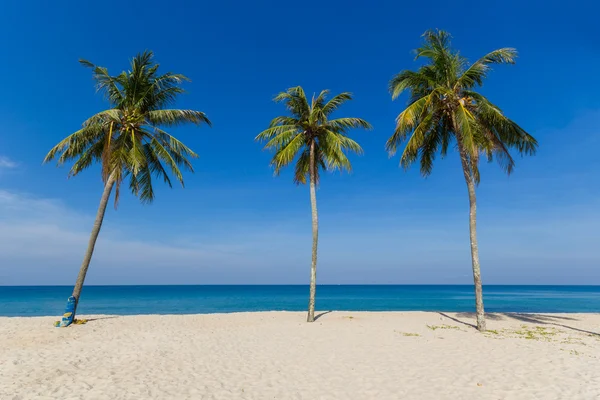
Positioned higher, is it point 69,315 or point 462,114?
point 462,114

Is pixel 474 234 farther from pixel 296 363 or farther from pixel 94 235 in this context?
pixel 94 235

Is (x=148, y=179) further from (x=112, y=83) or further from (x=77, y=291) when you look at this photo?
(x=77, y=291)

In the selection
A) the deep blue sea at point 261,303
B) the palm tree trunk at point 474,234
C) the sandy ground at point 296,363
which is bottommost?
the deep blue sea at point 261,303

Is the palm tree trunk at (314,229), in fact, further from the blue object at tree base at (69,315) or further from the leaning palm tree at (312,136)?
the blue object at tree base at (69,315)

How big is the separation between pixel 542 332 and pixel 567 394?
877cm

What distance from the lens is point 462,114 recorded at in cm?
1365

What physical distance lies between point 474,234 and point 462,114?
4976 millimetres

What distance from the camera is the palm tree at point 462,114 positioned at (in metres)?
13.9

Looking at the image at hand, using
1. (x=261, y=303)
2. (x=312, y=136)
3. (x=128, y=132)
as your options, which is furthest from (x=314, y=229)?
(x=261, y=303)

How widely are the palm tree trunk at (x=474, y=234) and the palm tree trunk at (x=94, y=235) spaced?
15.6 m

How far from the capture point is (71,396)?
242 inches

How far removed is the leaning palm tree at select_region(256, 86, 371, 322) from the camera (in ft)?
55.1

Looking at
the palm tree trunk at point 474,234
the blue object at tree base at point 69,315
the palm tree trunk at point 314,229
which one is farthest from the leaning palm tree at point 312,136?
the blue object at tree base at point 69,315

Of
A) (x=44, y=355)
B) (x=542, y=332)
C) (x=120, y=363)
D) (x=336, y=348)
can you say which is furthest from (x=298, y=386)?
(x=542, y=332)
